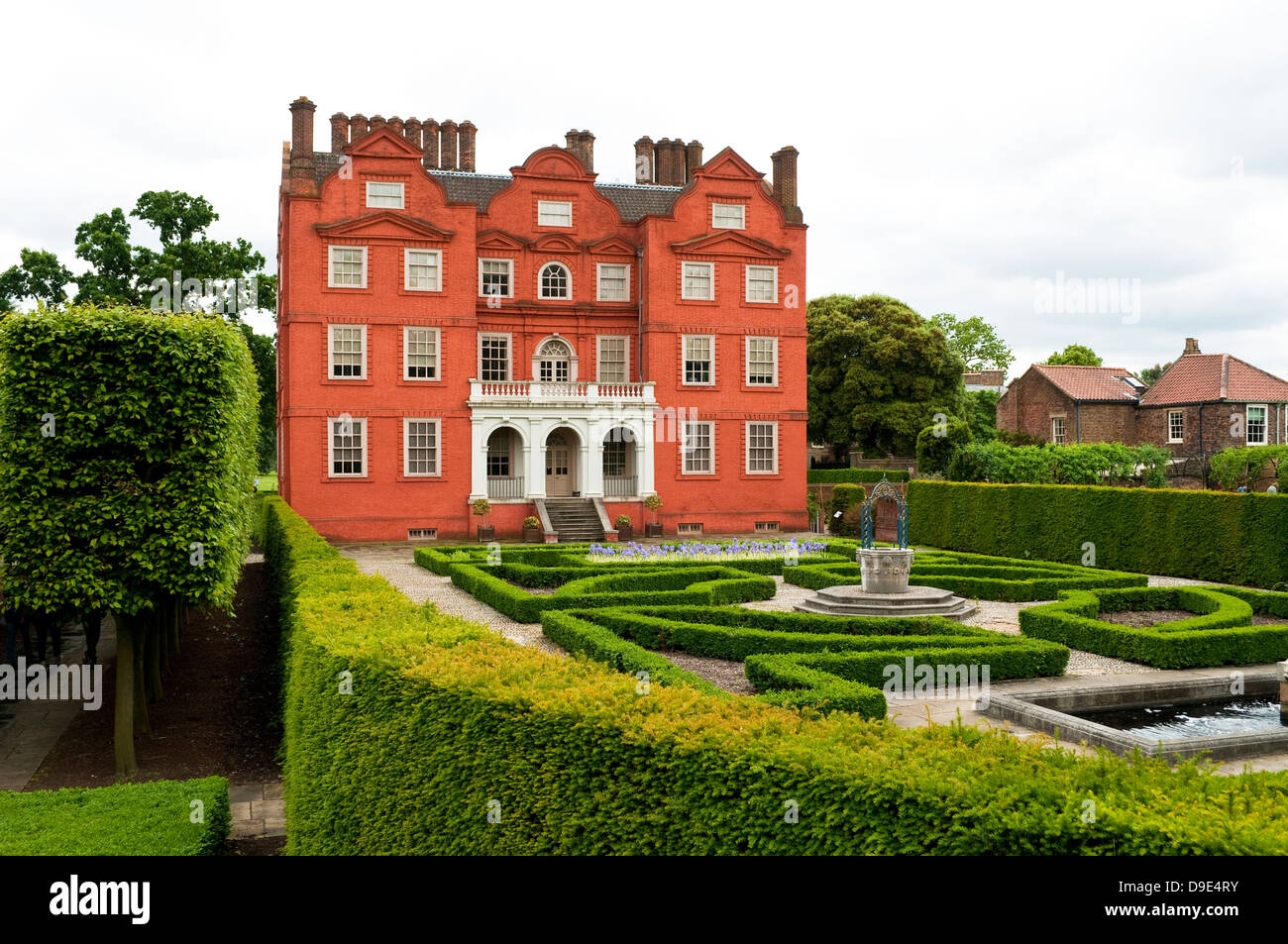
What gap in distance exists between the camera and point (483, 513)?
3428cm

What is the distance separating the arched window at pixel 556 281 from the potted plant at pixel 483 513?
28.2 ft

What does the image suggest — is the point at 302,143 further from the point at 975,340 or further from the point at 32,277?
the point at 975,340

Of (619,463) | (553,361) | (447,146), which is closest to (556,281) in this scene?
(553,361)

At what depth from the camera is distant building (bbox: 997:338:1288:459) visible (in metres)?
48.4

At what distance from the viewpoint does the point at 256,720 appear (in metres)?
14.9

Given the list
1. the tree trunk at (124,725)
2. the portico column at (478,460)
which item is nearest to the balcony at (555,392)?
the portico column at (478,460)

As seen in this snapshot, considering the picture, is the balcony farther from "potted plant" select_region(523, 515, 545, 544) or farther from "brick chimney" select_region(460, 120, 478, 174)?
"brick chimney" select_region(460, 120, 478, 174)

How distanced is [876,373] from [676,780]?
50.6 meters

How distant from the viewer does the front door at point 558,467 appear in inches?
1496

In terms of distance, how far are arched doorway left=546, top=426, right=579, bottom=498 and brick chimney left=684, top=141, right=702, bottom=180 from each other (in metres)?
13.2
